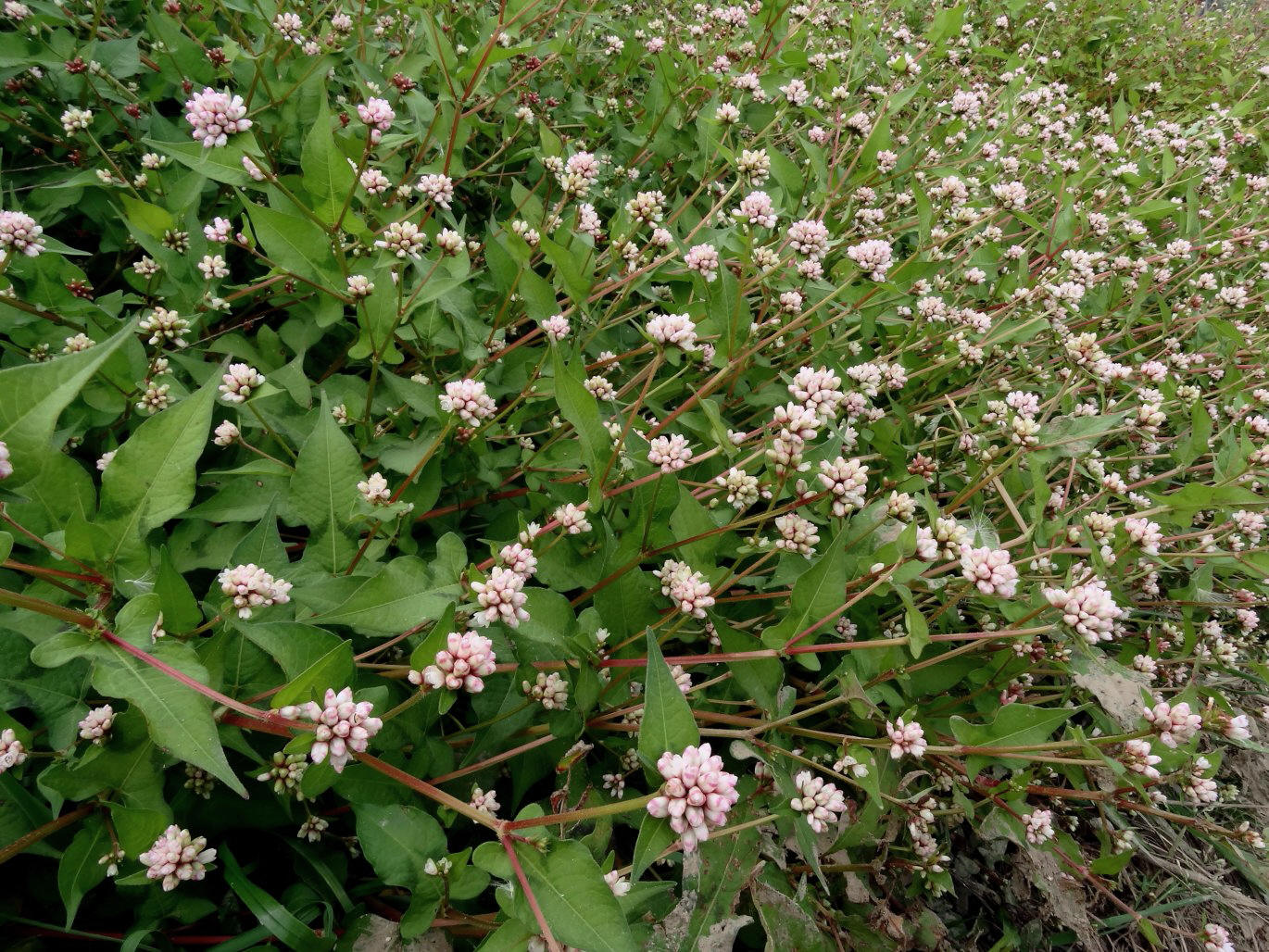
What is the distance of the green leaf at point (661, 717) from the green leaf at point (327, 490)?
95 centimetres

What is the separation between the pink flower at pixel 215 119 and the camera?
6.64 ft

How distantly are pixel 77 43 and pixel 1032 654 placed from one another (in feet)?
14.7

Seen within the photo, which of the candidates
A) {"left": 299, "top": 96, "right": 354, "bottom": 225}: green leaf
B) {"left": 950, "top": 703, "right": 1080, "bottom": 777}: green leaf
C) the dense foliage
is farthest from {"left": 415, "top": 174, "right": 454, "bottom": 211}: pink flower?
{"left": 950, "top": 703, "right": 1080, "bottom": 777}: green leaf

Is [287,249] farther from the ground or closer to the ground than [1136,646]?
farther from the ground

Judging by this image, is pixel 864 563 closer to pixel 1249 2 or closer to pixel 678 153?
pixel 678 153

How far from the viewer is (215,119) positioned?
6.72 ft

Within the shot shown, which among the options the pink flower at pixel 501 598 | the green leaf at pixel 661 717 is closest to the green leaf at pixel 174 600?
the pink flower at pixel 501 598

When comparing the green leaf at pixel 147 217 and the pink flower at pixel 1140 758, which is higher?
the green leaf at pixel 147 217

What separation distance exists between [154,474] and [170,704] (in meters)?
0.56

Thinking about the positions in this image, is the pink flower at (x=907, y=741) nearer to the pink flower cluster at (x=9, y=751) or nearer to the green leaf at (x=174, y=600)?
the green leaf at (x=174, y=600)

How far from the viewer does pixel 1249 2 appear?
13609mm

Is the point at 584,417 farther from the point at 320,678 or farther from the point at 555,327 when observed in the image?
the point at 320,678

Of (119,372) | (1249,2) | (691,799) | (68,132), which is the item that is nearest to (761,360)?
(691,799)

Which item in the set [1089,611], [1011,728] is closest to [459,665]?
[1011,728]
